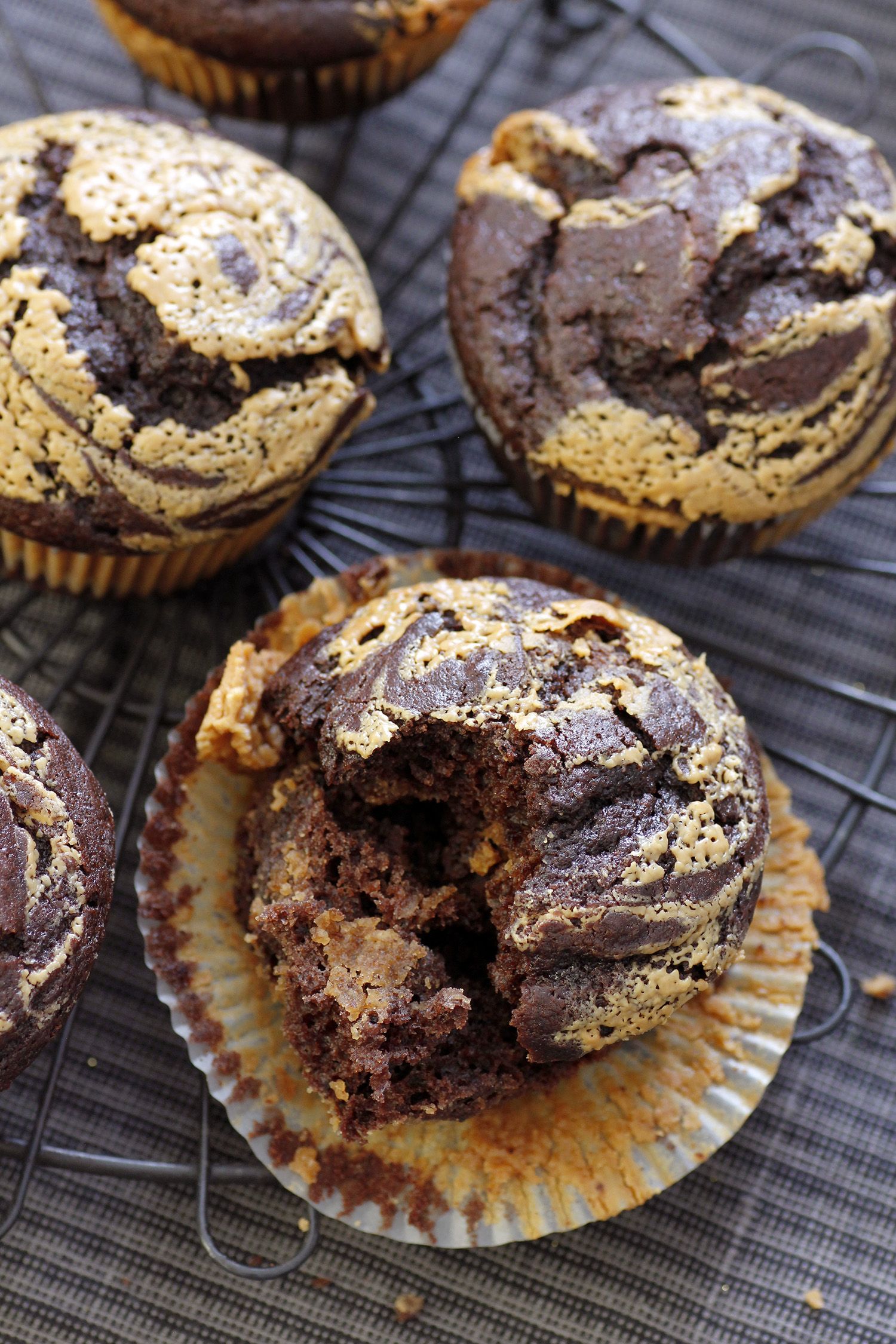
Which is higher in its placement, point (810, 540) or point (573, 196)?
point (573, 196)

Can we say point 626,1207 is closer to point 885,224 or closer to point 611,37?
point 885,224

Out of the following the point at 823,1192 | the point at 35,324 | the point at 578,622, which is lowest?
the point at 823,1192

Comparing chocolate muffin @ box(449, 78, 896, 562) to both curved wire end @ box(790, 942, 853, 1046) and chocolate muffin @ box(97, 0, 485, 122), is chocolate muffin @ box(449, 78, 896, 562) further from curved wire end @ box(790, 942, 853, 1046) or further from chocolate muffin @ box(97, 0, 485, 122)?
curved wire end @ box(790, 942, 853, 1046)

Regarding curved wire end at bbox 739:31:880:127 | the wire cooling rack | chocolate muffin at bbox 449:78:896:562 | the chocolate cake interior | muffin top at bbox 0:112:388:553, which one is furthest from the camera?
curved wire end at bbox 739:31:880:127

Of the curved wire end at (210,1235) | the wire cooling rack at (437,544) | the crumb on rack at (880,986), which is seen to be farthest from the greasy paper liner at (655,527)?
the curved wire end at (210,1235)

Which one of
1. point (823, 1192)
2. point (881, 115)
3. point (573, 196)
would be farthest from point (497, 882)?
point (881, 115)

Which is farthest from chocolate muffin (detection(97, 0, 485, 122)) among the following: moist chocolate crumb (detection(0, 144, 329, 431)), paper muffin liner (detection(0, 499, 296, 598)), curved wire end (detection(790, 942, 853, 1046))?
curved wire end (detection(790, 942, 853, 1046))
